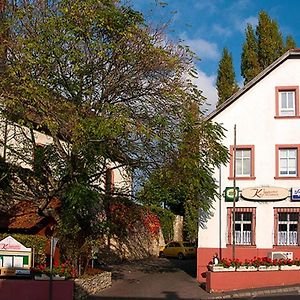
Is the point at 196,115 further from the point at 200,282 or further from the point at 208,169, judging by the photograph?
the point at 200,282

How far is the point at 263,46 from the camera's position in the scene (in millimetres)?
41469

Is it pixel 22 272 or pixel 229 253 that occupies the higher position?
pixel 229 253

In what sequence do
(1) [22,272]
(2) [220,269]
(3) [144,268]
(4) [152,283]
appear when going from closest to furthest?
(1) [22,272]
(2) [220,269]
(4) [152,283]
(3) [144,268]

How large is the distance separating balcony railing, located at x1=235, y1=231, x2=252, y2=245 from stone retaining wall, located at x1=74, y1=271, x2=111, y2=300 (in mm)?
6386

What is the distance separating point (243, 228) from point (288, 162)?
3732 millimetres

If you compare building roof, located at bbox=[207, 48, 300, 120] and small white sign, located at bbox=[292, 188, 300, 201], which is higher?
building roof, located at bbox=[207, 48, 300, 120]

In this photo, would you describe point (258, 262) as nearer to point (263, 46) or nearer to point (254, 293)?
point (254, 293)

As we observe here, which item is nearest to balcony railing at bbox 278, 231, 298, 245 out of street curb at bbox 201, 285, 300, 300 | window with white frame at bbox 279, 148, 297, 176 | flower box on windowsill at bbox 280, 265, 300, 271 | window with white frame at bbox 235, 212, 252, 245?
window with white frame at bbox 235, 212, 252, 245

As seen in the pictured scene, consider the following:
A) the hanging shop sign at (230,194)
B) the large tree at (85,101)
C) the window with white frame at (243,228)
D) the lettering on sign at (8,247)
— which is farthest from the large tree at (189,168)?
the lettering on sign at (8,247)

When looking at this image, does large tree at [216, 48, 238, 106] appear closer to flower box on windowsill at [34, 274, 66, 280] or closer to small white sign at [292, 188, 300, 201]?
small white sign at [292, 188, 300, 201]

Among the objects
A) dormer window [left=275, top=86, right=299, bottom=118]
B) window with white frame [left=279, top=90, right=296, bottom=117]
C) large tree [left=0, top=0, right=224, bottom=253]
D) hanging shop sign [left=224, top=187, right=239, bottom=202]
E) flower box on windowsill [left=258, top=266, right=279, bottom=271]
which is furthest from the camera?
window with white frame [left=279, top=90, right=296, bottom=117]

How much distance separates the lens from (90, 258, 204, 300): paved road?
23.2m

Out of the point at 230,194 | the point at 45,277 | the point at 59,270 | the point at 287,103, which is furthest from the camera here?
the point at 287,103

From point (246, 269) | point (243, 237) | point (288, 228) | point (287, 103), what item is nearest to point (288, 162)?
point (287, 103)
